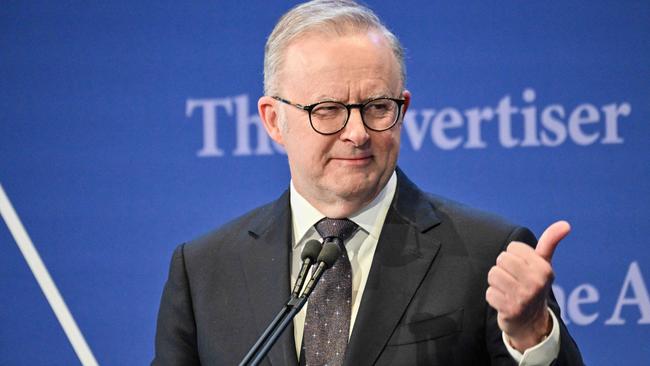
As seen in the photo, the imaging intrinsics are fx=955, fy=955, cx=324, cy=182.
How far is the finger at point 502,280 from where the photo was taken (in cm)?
158

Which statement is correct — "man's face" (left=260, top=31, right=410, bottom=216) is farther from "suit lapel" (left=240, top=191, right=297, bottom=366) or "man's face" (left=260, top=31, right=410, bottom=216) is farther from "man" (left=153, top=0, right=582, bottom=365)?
"suit lapel" (left=240, top=191, right=297, bottom=366)

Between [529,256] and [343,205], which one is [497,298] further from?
[343,205]

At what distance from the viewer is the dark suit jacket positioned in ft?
6.23

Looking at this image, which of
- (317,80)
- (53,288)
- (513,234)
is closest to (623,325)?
(513,234)

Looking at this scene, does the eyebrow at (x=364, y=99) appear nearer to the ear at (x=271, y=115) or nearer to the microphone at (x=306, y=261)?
the ear at (x=271, y=115)

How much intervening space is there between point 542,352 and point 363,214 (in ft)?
1.75

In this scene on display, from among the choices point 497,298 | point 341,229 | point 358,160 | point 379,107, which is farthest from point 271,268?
A: point 497,298

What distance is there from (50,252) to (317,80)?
1561 millimetres

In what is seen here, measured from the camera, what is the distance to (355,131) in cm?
189

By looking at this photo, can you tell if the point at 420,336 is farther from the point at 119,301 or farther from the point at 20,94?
the point at 20,94

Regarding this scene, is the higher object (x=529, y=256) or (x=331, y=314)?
(x=529, y=256)

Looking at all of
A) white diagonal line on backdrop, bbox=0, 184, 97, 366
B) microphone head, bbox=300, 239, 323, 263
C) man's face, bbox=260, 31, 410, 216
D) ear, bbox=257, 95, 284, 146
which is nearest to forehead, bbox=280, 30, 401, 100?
man's face, bbox=260, 31, 410, 216

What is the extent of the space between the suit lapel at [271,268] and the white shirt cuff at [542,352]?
0.47m

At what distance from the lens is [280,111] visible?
6.77 feet
